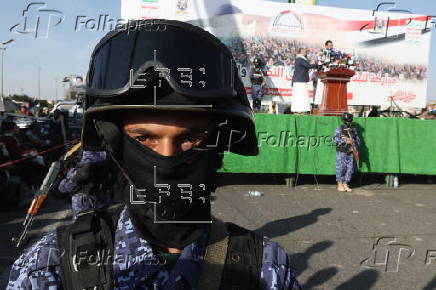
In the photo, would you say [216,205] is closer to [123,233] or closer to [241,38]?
[123,233]

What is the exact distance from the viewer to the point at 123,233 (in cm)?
114

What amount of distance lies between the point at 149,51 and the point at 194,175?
0.44m

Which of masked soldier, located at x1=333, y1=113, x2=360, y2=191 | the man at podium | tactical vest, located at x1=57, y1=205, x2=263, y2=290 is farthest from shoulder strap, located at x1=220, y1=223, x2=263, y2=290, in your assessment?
the man at podium

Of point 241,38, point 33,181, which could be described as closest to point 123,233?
point 33,181

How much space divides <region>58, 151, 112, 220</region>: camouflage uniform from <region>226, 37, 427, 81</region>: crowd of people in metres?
9.45

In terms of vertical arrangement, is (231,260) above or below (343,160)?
above

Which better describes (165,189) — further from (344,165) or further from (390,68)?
(390,68)

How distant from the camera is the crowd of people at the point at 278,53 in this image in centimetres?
1269

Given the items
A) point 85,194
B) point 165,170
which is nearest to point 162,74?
point 165,170

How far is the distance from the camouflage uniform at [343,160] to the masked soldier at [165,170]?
23.6 feet

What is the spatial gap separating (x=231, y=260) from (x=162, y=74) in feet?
2.03

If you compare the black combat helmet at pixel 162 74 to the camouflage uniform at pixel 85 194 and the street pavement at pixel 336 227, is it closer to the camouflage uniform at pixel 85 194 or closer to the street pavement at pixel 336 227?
the camouflage uniform at pixel 85 194

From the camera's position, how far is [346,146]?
26.2ft

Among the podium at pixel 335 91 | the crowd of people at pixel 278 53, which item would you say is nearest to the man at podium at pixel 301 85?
the podium at pixel 335 91
